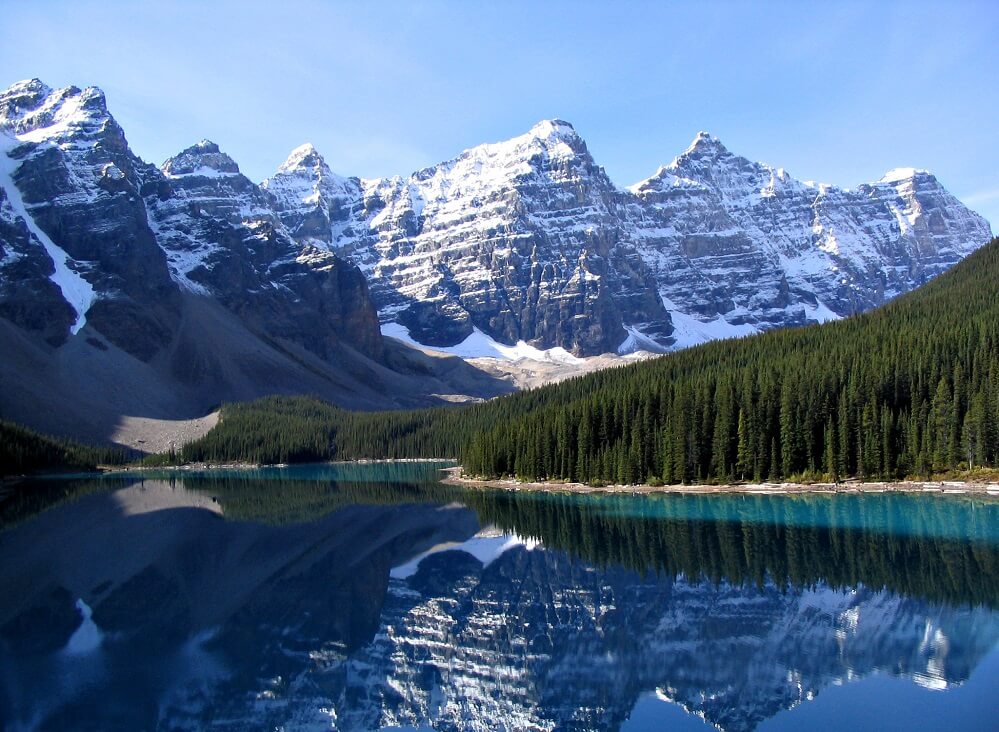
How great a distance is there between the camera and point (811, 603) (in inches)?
1174

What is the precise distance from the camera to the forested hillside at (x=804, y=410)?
65500mm

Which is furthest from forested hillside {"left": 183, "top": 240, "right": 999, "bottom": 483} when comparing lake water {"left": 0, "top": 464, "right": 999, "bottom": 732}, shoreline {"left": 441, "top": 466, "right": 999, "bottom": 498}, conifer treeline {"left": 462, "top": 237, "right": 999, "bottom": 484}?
lake water {"left": 0, "top": 464, "right": 999, "bottom": 732}

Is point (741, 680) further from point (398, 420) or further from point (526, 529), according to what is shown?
point (398, 420)

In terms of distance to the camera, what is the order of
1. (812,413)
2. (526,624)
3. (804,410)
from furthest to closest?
(804,410) → (812,413) → (526,624)

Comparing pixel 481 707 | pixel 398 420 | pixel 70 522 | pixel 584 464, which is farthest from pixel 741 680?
pixel 398 420

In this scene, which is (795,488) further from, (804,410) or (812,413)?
(804,410)

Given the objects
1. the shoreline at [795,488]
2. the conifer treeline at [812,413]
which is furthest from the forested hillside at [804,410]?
the shoreline at [795,488]

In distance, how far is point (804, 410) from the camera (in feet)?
230

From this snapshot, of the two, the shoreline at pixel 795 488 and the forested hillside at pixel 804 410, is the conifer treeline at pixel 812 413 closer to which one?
the forested hillside at pixel 804 410

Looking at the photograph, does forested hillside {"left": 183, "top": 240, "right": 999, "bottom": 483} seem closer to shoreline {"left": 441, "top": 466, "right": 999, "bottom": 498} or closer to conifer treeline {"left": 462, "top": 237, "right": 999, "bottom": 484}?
conifer treeline {"left": 462, "top": 237, "right": 999, "bottom": 484}

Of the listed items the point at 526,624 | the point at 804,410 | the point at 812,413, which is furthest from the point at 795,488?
the point at 526,624

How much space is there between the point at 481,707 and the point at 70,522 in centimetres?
5007

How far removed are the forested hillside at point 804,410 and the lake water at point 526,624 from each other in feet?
38.2

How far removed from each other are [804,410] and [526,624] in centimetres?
4737
